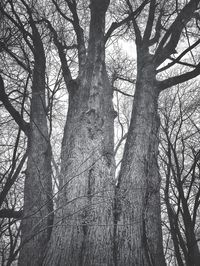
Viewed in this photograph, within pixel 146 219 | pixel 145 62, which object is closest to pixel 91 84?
pixel 145 62

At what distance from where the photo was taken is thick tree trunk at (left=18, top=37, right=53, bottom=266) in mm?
2225

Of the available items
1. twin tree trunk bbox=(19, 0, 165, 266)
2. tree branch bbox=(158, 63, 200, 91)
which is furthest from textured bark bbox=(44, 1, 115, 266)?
tree branch bbox=(158, 63, 200, 91)

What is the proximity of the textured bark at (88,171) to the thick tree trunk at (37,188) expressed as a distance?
0.73ft

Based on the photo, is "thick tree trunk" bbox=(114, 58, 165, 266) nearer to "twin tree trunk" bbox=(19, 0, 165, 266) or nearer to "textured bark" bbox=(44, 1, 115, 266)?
"twin tree trunk" bbox=(19, 0, 165, 266)

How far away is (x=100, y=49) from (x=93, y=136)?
150cm

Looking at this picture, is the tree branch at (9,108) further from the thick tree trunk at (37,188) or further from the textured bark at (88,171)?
the textured bark at (88,171)

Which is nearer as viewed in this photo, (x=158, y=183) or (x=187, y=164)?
(x=158, y=183)

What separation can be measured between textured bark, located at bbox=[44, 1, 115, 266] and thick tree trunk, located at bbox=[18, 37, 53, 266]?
0.73 ft

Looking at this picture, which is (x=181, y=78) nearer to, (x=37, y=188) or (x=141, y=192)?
(x=141, y=192)

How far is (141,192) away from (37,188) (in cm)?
121

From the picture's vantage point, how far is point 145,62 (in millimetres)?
3723

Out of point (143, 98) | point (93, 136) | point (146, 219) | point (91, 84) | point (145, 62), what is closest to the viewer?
point (146, 219)

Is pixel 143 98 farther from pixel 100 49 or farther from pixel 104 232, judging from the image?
pixel 104 232

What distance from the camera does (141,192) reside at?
2385 millimetres
